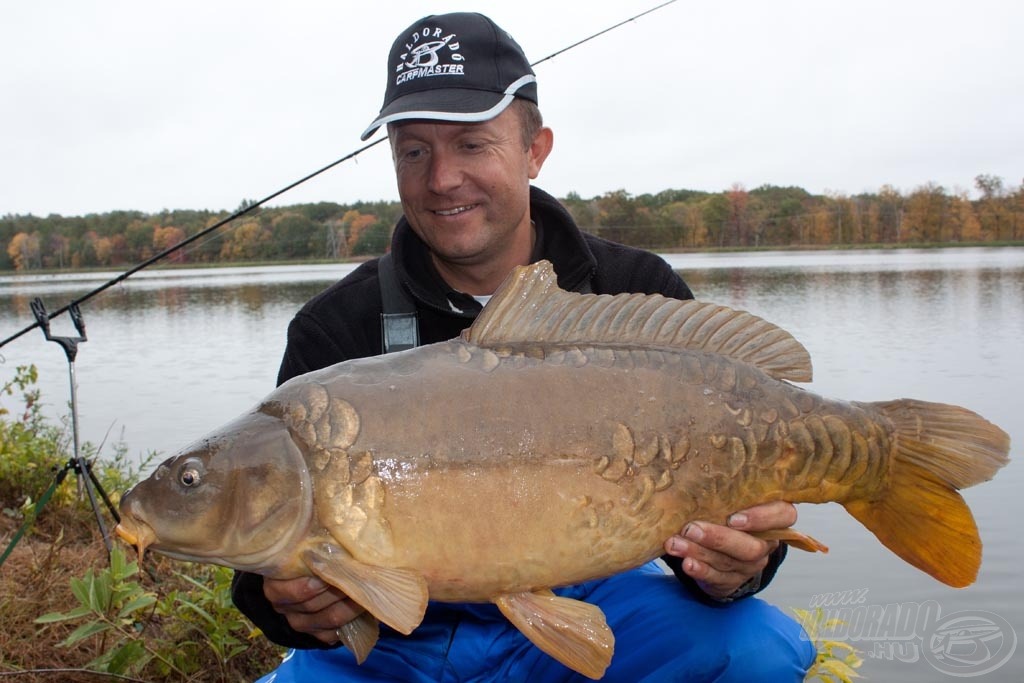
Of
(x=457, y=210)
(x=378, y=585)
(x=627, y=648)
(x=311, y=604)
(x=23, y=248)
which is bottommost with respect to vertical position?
(x=627, y=648)

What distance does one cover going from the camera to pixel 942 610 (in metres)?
4.02

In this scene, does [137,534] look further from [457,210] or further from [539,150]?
[539,150]

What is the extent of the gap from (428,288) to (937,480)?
59.5 inches

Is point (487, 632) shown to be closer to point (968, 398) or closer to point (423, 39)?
point (423, 39)

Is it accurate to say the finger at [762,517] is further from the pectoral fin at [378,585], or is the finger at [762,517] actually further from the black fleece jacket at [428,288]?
the black fleece jacket at [428,288]

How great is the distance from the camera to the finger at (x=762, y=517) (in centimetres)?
179

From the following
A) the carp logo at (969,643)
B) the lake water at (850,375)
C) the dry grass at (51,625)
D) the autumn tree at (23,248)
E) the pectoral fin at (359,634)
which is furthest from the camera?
the autumn tree at (23,248)

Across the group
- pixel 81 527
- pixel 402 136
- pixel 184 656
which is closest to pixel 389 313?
pixel 402 136

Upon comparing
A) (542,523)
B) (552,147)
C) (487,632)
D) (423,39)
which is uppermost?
(423,39)

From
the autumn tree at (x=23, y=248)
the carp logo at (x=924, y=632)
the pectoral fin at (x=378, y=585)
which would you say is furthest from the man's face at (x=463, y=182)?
the autumn tree at (x=23, y=248)

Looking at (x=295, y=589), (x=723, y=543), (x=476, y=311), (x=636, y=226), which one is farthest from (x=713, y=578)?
(x=636, y=226)

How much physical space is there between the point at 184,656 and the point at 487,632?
1.19 meters

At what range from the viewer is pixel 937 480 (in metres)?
1.81

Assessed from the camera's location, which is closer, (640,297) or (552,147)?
(640,297)
